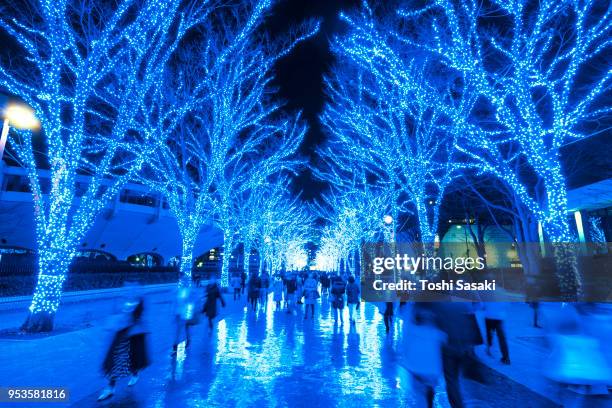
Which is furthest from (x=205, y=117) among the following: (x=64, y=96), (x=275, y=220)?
(x=275, y=220)

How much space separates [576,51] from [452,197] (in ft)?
90.8

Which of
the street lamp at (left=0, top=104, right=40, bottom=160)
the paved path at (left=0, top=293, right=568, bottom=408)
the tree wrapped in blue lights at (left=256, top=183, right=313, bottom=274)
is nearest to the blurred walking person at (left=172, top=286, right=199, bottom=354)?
the paved path at (left=0, top=293, right=568, bottom=408)

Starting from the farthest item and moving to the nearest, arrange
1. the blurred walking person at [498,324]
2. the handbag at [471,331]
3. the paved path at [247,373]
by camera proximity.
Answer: the blurred walking person at [498,324] < the paved path at [247,373] < the handbag at [471,331]

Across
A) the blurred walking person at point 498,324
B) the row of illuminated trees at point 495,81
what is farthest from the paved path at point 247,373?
the row of illuminated trees at point 495,81

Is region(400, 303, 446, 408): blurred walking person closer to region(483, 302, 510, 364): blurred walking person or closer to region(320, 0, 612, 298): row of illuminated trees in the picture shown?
region(483, 302, 510, 364): blurred walking person

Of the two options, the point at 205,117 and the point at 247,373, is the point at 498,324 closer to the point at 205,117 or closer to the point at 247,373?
the point at 247,373

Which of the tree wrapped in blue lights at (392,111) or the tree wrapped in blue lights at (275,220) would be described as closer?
the tree wrapped in blue lights at (392,111)

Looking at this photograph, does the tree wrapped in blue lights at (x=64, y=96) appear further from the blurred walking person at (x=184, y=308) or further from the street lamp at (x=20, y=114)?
the blurred walking person at (x=184, y=308)

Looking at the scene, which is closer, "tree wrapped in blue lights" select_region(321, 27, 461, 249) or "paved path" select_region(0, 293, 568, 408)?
"paved path" select_region(0, 293, 568, 408)

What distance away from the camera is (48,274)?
9547 mm

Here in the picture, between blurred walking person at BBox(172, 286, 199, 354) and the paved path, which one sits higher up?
blurred walking person at BBox(172, 286, 199, 354)

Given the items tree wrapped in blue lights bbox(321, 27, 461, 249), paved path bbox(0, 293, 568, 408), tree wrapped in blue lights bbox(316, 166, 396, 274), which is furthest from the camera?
tree wrapped in blue lights bbox(316, 166, 396, 274)

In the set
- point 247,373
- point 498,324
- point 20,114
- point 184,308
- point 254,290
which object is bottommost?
point 247,373

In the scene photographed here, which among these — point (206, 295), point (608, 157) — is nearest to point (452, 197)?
point (608, 157)
